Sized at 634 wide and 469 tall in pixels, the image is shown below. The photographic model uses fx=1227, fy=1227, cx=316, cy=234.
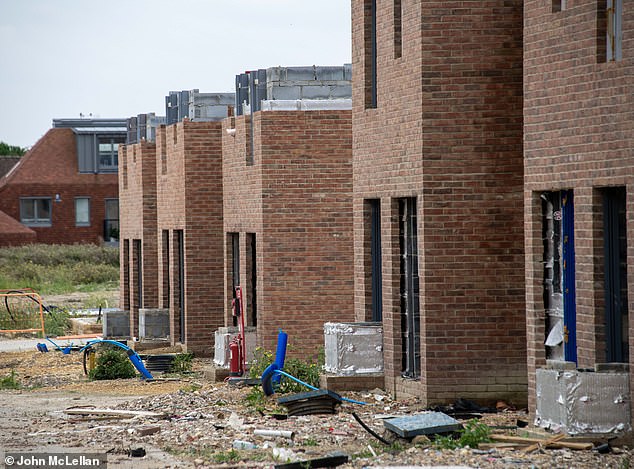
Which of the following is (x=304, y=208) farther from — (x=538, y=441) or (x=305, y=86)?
(x=538, y=441)

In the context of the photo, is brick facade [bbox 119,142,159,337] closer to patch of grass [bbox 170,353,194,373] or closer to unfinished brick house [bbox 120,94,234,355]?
unfinished brick house [bbox 120,94,234,355]

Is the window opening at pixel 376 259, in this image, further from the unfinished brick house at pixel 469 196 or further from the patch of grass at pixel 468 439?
the patch of grass at pixel 468 439

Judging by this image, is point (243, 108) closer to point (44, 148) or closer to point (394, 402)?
point (394, 402)

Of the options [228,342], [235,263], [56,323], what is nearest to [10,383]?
[228,342]

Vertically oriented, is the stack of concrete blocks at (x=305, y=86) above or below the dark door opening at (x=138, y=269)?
above

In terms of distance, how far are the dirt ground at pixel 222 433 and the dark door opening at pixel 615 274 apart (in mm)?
1051

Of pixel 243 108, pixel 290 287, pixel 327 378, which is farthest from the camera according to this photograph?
pixel 243 108

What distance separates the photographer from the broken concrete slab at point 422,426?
1312cm

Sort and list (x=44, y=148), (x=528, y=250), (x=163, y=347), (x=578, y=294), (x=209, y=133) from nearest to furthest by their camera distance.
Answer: (x=578, y=294) < (x=528, y=250) < (x=209, y=133) < (x=163, y=347) < (x=44, y=148)

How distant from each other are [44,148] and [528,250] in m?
56.3

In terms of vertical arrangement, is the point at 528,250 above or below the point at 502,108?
below

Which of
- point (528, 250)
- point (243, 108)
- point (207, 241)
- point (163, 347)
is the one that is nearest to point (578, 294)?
point (528, 250)

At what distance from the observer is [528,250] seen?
13.8m

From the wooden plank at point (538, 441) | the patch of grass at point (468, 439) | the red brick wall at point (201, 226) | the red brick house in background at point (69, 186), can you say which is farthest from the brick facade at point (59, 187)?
the wooden plank at point (538, 441)
